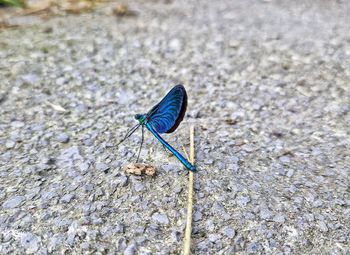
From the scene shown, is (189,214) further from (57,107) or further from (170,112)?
(57,107)

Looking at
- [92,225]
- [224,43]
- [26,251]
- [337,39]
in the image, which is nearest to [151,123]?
[92,225]

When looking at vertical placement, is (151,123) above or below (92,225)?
above

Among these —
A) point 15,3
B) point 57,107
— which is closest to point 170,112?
point 57,107

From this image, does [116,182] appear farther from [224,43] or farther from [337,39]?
[337,39]

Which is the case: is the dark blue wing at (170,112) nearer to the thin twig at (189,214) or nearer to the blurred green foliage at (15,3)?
the thin twig at (189,214)

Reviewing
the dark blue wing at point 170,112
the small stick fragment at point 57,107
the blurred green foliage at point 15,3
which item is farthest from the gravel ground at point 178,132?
the blurred green foliage at point 15,3

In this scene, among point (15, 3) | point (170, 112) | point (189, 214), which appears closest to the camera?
point (189, 214)
